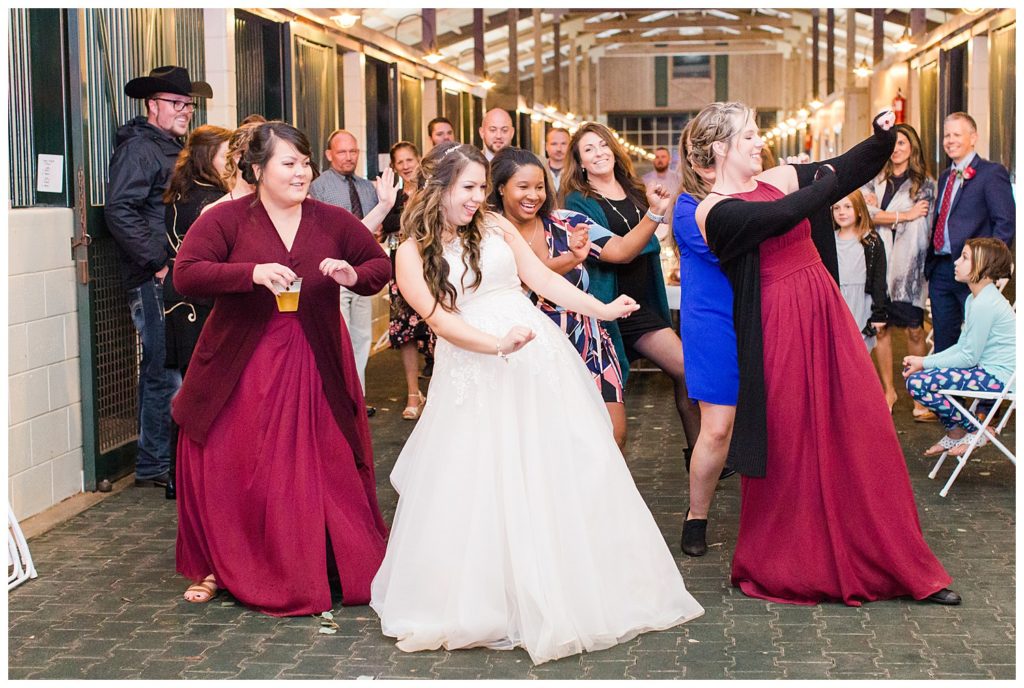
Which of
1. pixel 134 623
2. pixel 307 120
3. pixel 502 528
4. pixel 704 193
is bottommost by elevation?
pixel 134 623

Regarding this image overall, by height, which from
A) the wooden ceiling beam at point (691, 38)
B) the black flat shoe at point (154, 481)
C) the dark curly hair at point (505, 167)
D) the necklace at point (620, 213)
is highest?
the wooden ceiling beam at point (691, 38)

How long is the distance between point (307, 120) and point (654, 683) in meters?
8.94

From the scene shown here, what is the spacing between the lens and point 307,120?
11789 millimetres

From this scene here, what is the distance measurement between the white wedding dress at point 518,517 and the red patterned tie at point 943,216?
3.91 m

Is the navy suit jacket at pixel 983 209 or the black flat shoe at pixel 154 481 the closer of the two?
the black flat shoe at pixel 154 481

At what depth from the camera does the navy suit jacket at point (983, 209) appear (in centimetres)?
729

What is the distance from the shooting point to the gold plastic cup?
4188 millimetres

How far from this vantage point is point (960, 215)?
24.2ft

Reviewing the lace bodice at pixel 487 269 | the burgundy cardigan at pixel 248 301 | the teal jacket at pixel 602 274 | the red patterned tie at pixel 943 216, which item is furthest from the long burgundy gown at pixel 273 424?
the red patterned tie at pixel 943 216

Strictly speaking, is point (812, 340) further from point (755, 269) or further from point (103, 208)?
point (103, 208)

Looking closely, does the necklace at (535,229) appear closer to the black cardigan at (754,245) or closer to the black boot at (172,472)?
the black cardigan at (754,245)

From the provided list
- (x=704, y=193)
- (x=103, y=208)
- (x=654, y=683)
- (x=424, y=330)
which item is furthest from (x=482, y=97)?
(x=654, y=683)

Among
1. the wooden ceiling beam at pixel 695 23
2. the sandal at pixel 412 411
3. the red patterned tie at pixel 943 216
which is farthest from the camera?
the wooden ceiling beam at pixel 695 23

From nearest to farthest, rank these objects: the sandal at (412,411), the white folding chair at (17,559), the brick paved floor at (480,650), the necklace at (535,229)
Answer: the brick paved floor at (480,650) → the white folding chair at (17,559) → the necklace at (535,229) → the sandal at (412,411)
